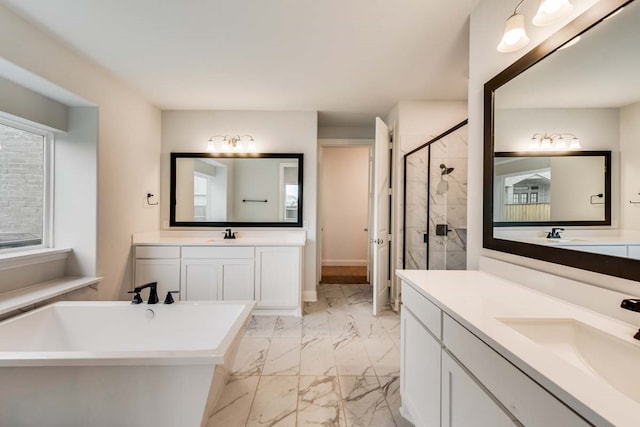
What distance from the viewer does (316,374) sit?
81.9 inches

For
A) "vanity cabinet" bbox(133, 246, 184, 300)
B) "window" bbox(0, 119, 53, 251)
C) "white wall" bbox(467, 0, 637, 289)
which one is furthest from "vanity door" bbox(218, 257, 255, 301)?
"white wall" bbox(467, 0, 637, 289)

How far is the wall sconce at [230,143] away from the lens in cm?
359

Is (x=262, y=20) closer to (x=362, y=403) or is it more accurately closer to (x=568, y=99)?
(x=568, y=99)

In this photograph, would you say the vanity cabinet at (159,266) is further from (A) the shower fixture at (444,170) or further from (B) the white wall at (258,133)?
(A) the shower fixture at (444,170)

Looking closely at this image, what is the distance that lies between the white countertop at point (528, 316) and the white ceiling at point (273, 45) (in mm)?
1677

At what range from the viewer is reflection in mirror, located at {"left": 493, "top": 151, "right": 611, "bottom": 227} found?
1.08 m

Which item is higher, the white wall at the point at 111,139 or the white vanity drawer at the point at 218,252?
the white wall at the point at 111,139

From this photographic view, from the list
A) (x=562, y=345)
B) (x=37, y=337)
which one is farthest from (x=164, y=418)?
(x=562, y=345)

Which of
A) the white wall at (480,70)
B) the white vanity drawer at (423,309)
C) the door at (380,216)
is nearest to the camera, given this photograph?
the white vanity drawer at (423,309)

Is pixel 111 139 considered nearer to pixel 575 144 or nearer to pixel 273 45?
pixel 273 45

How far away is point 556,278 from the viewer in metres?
1.20

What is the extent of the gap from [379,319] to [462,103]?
8.87ft

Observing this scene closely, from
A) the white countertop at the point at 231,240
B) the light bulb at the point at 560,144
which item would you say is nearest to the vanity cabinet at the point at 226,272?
the white countertop at the point at 231,240

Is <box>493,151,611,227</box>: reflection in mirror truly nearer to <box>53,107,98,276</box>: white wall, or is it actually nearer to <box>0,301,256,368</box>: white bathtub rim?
<box>0,301,256,368</box>: white bathtub rim
